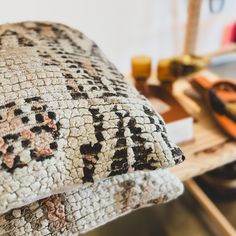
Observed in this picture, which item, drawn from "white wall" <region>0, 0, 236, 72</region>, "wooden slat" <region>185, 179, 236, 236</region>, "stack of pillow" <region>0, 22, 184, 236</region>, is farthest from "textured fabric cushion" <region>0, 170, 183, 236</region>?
"white wall" <region>0, 0, 236, 72</region>

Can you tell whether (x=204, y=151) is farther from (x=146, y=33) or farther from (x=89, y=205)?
(x=146, y=33)

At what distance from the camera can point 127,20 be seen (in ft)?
3.98

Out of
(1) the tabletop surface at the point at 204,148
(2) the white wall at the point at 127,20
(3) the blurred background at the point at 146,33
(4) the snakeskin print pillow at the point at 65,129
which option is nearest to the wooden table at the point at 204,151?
(1) the tabletop surface at the point at 204,148

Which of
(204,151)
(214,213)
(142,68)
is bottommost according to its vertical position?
(214,213)

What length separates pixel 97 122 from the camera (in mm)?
461

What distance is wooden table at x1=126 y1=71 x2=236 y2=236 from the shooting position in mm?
669

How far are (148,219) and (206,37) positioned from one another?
34.7 inches

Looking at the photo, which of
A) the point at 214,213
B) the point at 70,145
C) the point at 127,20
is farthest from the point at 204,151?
the point at 127,20

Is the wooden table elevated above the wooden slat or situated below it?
above

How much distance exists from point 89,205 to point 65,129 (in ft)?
0.49

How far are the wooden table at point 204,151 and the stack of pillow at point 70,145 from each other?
12cm

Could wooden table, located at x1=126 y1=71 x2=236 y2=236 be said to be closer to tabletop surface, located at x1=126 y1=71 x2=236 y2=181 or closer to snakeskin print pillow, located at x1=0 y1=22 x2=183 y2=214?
tabletop surface, located at x1=126 y1=71 x2=236 y2=181

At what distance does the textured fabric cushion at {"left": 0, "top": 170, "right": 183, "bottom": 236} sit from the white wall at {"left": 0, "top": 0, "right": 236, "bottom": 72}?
72cm

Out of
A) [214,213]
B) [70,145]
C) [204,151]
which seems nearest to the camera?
[70,145]
